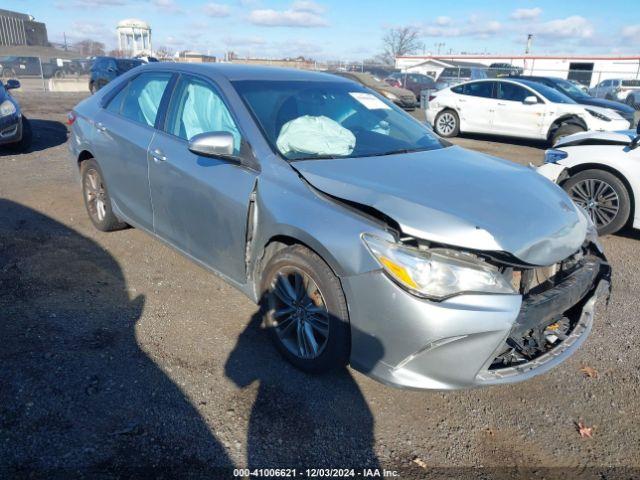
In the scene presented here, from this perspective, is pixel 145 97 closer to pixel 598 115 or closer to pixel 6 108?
pixel 6 108

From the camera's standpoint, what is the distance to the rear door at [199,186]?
303 cm

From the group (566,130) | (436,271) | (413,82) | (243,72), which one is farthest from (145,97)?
(413,82)

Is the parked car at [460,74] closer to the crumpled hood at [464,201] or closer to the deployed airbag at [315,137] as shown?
the deployed airbag at [315,137]

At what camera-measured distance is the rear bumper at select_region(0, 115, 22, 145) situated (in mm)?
8031

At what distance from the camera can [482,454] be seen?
7.88 ft

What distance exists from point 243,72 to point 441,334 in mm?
2436

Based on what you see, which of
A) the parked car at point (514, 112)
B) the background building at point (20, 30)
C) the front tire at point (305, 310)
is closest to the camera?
the front tire at point (305, 310)

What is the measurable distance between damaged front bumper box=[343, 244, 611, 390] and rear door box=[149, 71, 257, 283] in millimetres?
974

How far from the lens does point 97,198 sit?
15.6 feet

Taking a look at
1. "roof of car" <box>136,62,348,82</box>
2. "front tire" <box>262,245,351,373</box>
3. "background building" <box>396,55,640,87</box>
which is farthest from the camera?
"background building" <box>396,55,640,87</box>

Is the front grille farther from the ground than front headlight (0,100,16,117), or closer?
closer

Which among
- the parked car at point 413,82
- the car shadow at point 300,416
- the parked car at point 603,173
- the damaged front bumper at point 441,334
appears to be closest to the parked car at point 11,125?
the car shadow at point 300,416

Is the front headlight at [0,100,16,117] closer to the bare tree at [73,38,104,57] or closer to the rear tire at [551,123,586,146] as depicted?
the rear tire at [551,123,586,146]

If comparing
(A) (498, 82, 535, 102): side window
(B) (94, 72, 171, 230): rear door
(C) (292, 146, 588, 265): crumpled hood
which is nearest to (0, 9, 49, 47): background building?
(A) (498, 82, 535, 102): side window
